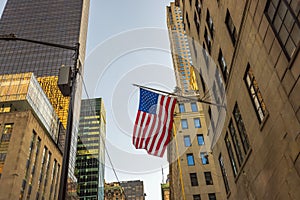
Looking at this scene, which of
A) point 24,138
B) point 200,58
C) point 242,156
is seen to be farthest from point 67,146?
point 24,138

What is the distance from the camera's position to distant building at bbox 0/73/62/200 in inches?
2069

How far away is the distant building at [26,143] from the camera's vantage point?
52.6 m

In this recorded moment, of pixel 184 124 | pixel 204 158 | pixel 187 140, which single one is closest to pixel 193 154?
pixel 204 158

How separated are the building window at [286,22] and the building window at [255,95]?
3260mm

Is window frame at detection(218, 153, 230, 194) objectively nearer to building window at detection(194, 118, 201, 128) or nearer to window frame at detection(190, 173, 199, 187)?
window frame at detection(190, 173, 199, 187)

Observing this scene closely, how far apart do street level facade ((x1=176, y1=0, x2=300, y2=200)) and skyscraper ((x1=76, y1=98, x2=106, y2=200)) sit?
141533 millimetres

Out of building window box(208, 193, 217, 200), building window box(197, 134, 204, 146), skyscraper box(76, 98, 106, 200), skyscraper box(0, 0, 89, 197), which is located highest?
skyscraper box(0, 0, 89, 197)

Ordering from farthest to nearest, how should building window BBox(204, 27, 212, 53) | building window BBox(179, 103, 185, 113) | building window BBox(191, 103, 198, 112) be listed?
building window BBox(191, 103, 198, 112) < building window BBox(179, 103, 185, 113) < building window BBox(204, 27, 212, 53)

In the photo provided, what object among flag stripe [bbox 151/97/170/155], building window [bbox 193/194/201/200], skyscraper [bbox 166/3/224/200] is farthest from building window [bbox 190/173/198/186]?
flag stripe [bbox 151/97/170/155]

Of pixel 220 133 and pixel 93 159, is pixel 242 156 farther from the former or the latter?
pixel 93 159

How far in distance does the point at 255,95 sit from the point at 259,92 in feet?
2.13

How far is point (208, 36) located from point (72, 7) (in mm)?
154096

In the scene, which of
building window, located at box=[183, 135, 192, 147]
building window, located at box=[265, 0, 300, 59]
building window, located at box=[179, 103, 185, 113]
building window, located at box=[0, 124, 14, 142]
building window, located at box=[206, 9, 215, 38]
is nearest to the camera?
building window, located at box=[265, 0, 300, 59]

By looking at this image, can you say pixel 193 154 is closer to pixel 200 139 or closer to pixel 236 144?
pixel 200 139
